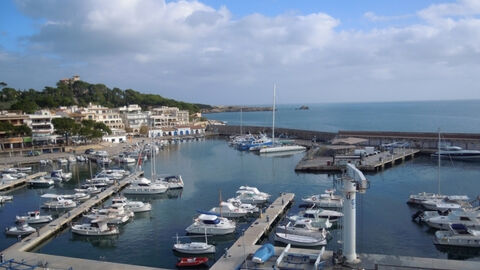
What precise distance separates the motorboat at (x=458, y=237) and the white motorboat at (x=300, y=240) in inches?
265

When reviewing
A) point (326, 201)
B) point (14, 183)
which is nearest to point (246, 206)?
point (326, 201)

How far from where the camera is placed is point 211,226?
24.8 m

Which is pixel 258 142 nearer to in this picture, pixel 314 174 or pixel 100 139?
pixel 314 174

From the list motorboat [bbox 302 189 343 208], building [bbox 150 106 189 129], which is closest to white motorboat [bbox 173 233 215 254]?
motorboat [bbox 302 189 343 208]

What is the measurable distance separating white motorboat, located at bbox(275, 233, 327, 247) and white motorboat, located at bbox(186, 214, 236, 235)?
3.35m

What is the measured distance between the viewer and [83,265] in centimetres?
1852

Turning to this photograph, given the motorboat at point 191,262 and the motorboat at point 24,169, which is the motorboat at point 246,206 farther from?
the motorboat at point 24,169

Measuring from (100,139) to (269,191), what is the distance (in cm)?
4581

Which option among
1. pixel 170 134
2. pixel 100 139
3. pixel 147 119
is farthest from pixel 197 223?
pixel 147 119

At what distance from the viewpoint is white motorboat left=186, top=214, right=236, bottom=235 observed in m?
24.8

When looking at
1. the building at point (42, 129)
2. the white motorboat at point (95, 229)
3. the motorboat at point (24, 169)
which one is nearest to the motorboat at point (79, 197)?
the white motorboat at point (95, 229)

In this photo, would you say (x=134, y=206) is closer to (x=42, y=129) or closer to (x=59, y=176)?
(x=59, y=176)

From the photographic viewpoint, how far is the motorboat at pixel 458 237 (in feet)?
71.8

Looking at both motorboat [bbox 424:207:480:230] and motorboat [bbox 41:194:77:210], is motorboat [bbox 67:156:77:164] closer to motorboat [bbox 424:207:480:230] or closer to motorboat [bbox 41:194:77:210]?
motorboat [bbox 41:194:77:210]
